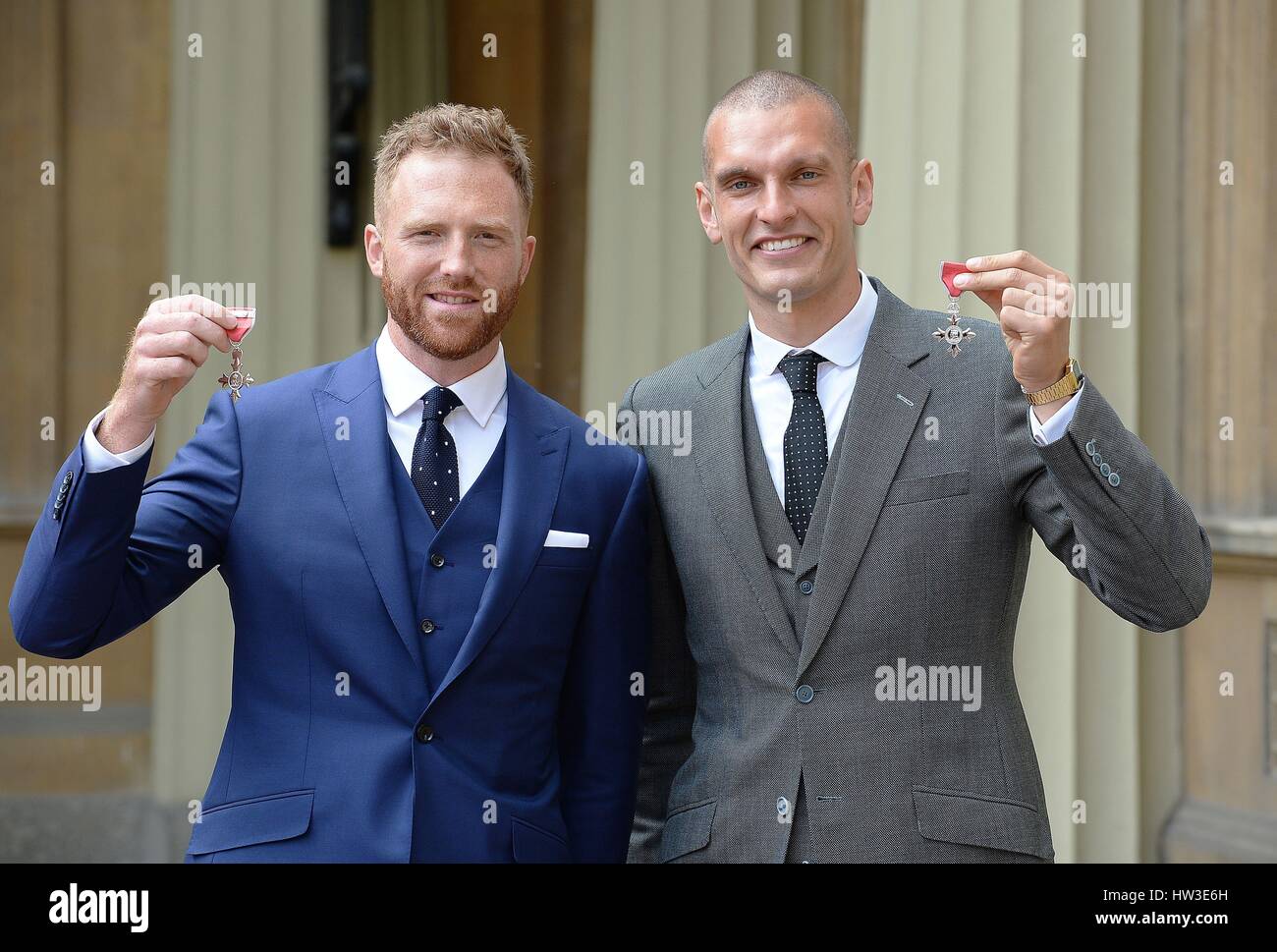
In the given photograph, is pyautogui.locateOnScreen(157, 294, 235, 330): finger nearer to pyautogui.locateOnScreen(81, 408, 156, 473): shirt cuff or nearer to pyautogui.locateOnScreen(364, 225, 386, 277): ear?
pyautogui.locateOnScreen(81, 408, 156, 473): shirt cuff

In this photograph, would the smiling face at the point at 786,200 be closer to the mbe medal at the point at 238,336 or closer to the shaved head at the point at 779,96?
the shaved head at the point at 779,96

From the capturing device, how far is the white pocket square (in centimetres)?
254

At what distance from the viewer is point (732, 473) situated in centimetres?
263

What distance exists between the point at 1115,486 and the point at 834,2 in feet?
11.9

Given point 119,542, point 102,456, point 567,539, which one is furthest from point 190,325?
point 567,539

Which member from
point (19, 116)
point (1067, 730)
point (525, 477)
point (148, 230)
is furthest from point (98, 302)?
point (1067, 730)

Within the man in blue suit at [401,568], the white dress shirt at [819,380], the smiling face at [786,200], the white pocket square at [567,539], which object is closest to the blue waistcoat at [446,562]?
the man in blue suit at [401,568]

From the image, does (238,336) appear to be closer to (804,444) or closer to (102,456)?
(102,456)

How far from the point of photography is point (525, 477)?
101 inches

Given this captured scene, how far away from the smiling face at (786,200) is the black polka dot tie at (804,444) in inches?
4.7

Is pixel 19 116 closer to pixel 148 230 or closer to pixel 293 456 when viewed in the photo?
pixel 148 230

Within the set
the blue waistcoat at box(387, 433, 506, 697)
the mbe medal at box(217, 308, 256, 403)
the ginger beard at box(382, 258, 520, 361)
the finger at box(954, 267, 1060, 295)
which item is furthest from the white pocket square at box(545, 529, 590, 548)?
the finger at box(954, 267, 1060, 295)

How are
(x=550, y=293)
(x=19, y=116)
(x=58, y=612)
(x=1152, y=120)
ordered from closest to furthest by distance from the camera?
(x=58, y=612), (x=1152, y=120), (x=19, y=116), (x=550, y=293)

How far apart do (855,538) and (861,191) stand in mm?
737
